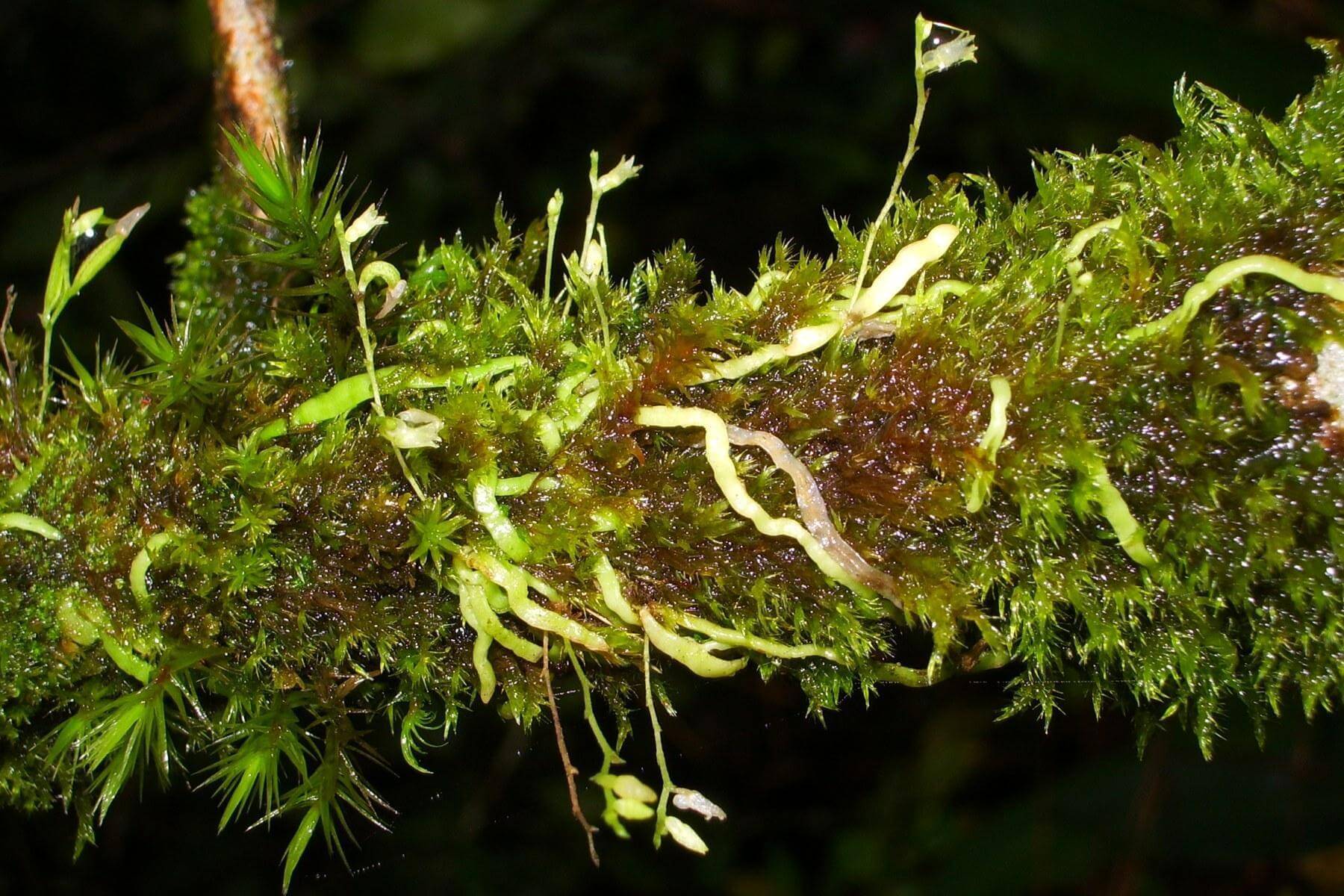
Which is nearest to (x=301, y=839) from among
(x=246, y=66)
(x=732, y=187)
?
(x=246, y=66)

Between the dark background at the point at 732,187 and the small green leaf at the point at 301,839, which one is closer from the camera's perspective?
the small green leaf at the point at 301,839

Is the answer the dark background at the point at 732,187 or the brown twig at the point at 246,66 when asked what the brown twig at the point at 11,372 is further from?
the dark background at the point at 732,187

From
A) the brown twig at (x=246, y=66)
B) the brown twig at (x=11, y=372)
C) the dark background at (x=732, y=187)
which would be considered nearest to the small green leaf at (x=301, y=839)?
the brown twig at (x=11, y=372)

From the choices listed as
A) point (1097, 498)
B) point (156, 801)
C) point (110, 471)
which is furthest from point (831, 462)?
point (156, 801)

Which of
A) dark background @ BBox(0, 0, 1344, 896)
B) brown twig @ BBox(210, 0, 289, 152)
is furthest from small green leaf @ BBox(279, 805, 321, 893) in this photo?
dark background @ BBox(0, 0, 1344, 896)

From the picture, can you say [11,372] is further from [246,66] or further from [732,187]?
[732,187]

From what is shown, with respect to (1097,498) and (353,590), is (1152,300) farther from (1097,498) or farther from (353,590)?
(353,590)

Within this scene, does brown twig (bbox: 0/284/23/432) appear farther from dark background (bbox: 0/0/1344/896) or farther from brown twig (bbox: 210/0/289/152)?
dark background (bbox: 0/0/1344/896)
